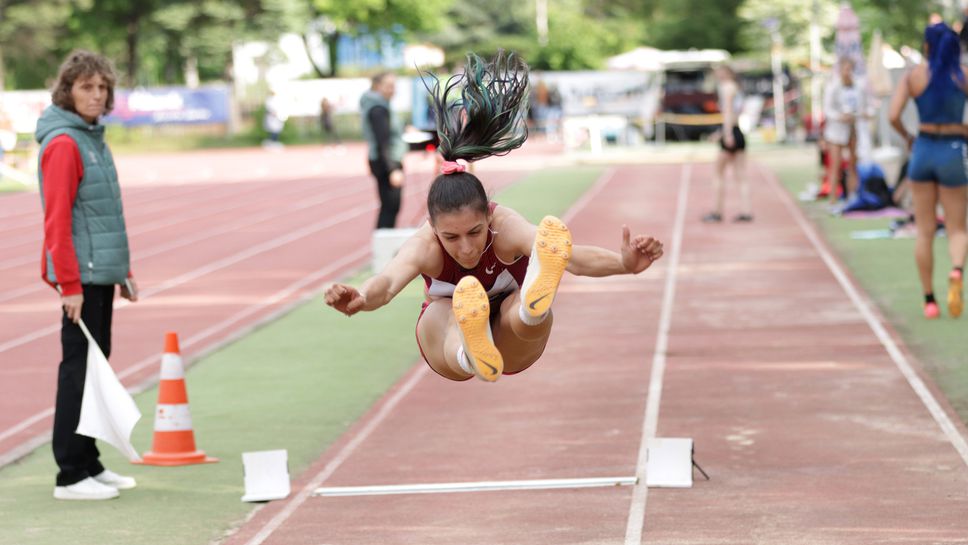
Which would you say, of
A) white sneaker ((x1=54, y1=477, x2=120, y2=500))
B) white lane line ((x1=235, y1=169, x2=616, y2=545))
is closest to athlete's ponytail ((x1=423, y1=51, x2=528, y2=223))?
white lane line ((x1=235, y1=169, x2=616, y2=545))

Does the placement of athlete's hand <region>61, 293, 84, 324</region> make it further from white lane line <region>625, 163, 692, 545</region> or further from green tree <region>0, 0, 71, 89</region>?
green tree <region>0, 0, 71, 89</region>

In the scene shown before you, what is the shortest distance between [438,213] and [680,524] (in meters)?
1.92

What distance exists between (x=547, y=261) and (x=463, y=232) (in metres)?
0.40

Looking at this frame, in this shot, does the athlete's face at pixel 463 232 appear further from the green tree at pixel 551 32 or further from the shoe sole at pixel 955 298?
the green tree at pixel 551 32

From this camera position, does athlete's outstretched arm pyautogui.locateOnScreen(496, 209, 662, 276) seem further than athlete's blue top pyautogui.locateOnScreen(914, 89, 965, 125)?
No

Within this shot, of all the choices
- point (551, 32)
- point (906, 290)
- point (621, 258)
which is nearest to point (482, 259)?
point (621, 258)

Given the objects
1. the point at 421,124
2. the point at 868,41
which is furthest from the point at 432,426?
the point at 421,124

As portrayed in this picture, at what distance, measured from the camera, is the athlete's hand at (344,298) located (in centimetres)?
505

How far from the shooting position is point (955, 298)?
11227mm

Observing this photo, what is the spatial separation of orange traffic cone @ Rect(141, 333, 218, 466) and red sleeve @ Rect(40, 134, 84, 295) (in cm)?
109

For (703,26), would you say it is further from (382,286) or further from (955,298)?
(382,286)

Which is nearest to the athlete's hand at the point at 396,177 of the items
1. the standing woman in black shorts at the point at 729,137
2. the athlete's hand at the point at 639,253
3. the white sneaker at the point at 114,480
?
the standing woman in black shorts at the point at 729,137

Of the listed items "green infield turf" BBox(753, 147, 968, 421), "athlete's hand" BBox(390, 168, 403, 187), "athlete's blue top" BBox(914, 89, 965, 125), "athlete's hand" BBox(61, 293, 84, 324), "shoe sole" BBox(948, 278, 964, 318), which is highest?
"athlete's blue top" BBox(914, 89, 965, 125)

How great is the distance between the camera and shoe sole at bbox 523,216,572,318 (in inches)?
202
